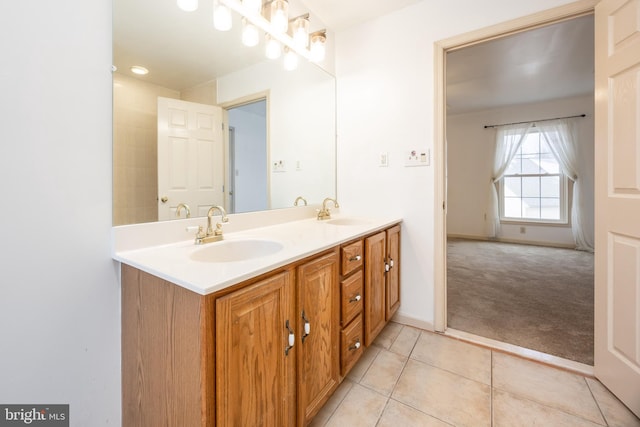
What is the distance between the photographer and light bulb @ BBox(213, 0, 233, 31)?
4.40ft

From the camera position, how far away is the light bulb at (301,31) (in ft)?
5.72

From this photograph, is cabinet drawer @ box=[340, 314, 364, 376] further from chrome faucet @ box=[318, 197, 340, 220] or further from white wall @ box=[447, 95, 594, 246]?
white wall @ box=[447, 95, 594, 246]

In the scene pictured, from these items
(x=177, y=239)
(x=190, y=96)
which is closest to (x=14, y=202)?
(x=177, y=239)

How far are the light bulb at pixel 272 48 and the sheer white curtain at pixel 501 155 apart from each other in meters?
4.79

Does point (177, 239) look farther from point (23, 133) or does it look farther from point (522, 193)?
point (522, 193)

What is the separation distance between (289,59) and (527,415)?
2340 millimetres

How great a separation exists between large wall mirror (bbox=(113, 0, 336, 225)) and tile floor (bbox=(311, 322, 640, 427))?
113 centimetres

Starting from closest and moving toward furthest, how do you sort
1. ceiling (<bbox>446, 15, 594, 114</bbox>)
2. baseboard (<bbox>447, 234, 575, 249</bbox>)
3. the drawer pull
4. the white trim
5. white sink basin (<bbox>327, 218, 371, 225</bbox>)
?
the drawer pull < the white trim < white sink basin (<bbox>327, 218, 371, 225</bbox>) < ceiling (<bbox>446, 15, 594, 114</bbox>) < baseboard (<bbox>447, 234, 575, 249</bbox>)

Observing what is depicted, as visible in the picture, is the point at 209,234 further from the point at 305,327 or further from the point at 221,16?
the point at 221,16

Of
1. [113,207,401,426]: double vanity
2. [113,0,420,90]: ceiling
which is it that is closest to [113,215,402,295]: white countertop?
[113,207,401,426]: double vanity

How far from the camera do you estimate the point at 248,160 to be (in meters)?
1.61

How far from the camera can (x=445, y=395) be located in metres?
1.32

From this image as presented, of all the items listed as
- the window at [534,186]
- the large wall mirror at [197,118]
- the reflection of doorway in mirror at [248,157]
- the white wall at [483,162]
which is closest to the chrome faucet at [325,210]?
the large wall mirror at [197,118]

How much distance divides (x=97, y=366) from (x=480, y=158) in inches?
235
